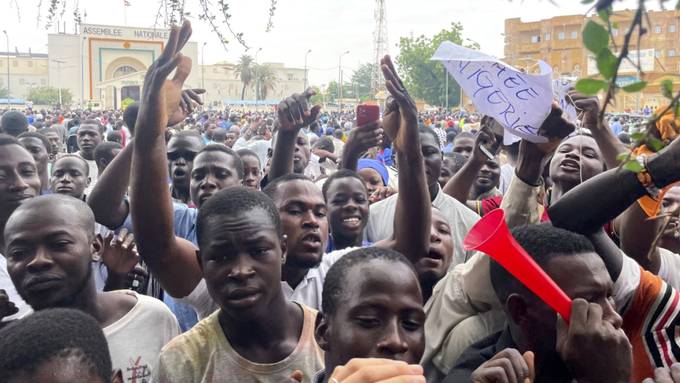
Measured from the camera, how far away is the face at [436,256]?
10.1ft

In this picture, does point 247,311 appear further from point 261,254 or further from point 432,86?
point 432,86

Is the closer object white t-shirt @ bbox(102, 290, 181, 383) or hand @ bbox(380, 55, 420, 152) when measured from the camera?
white t-shirt @ bbox(102, 290, 181, 383)

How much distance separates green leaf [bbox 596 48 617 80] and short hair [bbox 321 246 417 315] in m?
1.36

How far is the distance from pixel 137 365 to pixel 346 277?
0.90 m

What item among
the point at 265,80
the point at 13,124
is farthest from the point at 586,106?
the point at 265,80

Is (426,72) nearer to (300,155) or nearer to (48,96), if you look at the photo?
(48,96)

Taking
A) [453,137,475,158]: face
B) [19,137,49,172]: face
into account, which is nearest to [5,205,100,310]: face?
[19,137,49,172]: face

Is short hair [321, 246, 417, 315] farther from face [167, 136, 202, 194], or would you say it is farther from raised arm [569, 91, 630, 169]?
face [167, 136, 202, 194]

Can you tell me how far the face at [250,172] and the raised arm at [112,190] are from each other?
1.75 metres

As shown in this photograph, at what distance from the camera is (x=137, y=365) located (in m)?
2.56

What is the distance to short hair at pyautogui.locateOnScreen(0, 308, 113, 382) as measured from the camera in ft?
6.06

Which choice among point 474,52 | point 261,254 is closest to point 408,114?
point 474,52

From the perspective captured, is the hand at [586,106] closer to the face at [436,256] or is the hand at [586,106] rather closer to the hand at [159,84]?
the face at [436,256]

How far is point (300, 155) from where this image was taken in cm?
652
